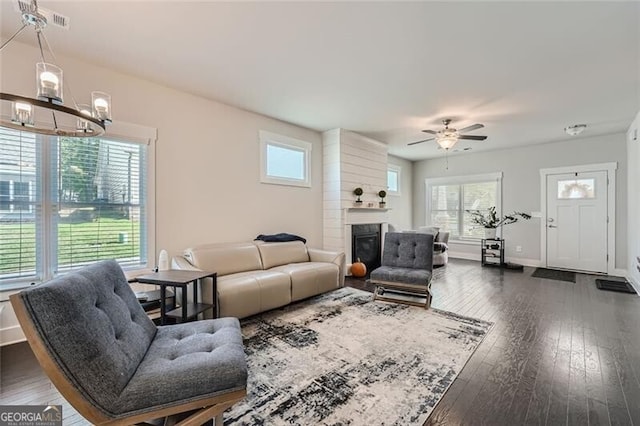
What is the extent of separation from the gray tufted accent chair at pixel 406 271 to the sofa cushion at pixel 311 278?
55cm

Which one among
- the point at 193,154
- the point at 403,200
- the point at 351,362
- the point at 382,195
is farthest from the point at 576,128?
the point at 193,154

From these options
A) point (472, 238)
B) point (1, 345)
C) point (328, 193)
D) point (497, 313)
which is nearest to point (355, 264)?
point (328, 193)

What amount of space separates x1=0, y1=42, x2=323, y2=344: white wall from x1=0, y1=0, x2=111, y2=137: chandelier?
21 centimetres

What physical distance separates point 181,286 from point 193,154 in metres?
1.98

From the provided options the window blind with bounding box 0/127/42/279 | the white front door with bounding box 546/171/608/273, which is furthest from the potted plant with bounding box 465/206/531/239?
the window blind with bounding box 0/127/42/279

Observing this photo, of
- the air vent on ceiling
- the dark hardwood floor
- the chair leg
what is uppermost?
the air vent on ceiling

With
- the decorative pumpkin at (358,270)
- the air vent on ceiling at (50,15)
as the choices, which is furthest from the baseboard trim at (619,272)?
the air vent on ceiling at (50,15)

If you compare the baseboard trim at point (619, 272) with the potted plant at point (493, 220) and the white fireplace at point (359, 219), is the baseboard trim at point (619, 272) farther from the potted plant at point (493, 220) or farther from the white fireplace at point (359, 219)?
the white fireplace at point (359, 219)

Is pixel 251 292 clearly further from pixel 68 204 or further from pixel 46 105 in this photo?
pixel 46 105

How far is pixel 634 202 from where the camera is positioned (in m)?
4.43

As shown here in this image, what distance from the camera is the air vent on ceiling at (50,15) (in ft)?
6.48

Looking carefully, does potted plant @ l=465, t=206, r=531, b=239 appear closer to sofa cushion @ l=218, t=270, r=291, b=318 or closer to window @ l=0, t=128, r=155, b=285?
sofa cushion @ l=218, t=270, r=291, b=318

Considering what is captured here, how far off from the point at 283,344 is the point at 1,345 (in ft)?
8.20

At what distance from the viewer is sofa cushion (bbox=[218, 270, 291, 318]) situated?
9.20 feet
